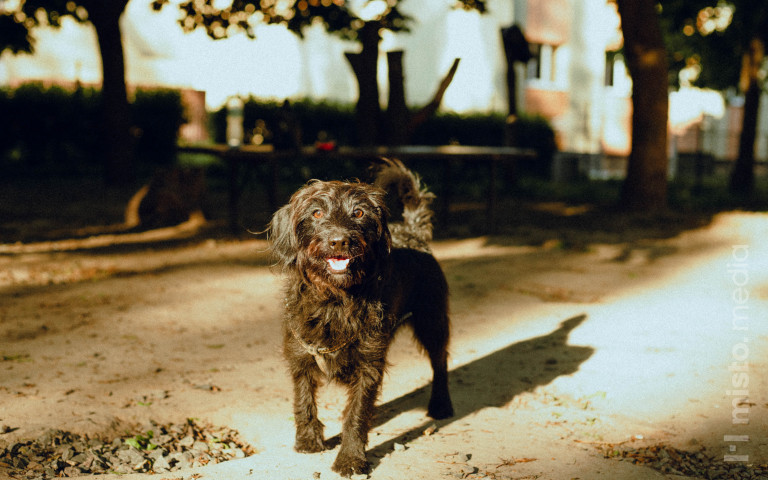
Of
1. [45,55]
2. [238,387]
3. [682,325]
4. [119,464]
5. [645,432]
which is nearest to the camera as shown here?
[119,464]

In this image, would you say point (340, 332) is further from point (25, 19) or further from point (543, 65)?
point (543, 65)

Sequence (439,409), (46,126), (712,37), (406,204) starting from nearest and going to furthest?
(439,409)
(406,204)
(46,126)
(712,37)

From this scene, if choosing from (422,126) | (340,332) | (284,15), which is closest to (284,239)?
(340,332)

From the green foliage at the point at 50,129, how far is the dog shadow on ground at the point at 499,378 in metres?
11.3

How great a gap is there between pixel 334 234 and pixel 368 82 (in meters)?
8.65

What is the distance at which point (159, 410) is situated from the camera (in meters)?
4.04

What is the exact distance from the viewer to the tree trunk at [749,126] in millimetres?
16219

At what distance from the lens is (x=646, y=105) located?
11.8 meters

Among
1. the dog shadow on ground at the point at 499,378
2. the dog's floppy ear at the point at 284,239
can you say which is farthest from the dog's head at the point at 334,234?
the dog shadow on ground at the point at 499,378

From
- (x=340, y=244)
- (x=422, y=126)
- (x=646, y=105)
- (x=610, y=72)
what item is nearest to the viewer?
(x=340, y=244)

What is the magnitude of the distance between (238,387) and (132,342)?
1254 millimetres

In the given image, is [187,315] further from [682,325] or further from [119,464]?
[682,325]

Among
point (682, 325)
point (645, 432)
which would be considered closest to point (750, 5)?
point (682, 325)

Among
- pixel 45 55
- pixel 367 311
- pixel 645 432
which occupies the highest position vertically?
pixel 45 55
